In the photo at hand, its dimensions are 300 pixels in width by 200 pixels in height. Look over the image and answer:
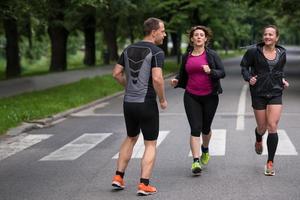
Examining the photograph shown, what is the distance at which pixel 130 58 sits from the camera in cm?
650

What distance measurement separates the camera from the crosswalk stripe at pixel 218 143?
30.4 feet

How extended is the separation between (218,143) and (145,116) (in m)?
3.86

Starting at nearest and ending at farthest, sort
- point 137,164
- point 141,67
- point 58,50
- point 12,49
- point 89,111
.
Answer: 1. point 141,67
2. point 137,164
3. point 89,111
4. point 12,49
5. point 58,50

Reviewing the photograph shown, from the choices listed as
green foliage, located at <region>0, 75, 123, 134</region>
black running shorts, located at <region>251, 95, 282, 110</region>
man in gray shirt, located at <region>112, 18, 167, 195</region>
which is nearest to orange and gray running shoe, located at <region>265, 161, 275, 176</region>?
black running shorts, located at <region>251, 95, 282, 110</region>

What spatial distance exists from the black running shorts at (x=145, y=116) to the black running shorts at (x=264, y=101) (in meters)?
1.62

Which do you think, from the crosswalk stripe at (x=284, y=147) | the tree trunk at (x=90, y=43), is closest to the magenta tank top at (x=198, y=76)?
the crosswalk stripe at (x=284, y=147)

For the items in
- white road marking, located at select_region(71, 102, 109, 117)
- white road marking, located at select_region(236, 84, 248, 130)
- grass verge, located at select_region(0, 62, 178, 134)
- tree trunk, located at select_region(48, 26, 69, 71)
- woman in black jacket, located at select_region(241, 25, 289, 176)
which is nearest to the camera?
woman in black jacket, located at select_region(241, 25, 289, 176)

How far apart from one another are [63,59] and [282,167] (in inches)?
1137

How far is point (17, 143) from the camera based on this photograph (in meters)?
11.0

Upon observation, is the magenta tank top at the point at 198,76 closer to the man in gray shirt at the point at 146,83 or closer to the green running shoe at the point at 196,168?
the green running shoe at the point at 196,168

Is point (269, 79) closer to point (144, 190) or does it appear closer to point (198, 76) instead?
point (198, 76)

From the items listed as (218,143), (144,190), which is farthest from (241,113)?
(144,190)

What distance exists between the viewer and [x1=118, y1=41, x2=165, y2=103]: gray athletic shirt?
6430 mm

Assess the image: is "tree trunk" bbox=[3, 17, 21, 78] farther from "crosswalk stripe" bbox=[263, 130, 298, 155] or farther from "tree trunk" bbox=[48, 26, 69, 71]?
"crosswalk stripe" bbox=[263, 130, 298, 155]
